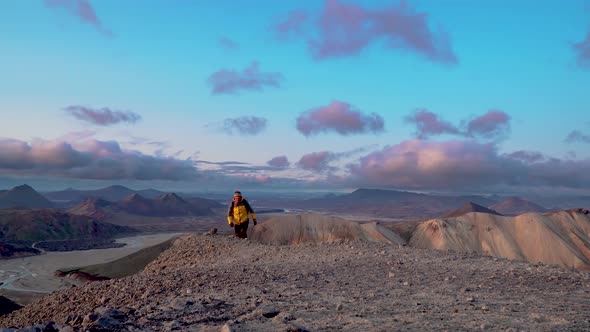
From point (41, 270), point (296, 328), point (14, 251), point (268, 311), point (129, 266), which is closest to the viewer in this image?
point (296, 328)

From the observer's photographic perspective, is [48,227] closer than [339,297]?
No

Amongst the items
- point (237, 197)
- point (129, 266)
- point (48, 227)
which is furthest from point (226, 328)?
point (48, 227)

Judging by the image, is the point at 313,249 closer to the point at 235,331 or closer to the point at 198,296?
the point at 198,296

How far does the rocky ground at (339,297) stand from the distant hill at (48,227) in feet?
491

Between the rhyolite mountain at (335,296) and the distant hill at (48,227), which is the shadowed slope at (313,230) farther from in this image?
the distant hill at (48,227)

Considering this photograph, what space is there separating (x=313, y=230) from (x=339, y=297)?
52841 mm

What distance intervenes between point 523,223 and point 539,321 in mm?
68855

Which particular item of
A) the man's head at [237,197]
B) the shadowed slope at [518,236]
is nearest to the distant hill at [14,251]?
the shadowed slope at [518,236]

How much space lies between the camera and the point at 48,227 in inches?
5994

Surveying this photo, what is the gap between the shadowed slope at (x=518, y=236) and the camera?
61.6m

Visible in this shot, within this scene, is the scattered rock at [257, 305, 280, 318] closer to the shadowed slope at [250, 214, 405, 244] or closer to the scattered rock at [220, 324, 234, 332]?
the scattered rock at [220, 324, 234, 332]

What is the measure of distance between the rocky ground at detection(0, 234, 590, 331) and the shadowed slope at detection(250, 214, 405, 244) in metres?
41.8

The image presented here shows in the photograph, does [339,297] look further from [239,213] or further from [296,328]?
[239,213]

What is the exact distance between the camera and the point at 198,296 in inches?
335
